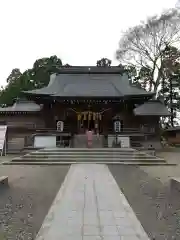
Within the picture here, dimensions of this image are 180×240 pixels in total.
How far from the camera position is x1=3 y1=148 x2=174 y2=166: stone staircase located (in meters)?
15.1

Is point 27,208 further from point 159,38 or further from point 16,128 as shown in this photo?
point 159,38

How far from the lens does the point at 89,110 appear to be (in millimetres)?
23844

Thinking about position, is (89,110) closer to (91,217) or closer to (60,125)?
(60,125)

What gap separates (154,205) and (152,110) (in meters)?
22.5

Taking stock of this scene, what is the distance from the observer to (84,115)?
23.8 meters

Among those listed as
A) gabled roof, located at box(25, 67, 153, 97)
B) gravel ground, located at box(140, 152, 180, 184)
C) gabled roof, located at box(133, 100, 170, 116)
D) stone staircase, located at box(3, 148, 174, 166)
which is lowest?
gravel ground, located at box(140, 152, 180, 184)

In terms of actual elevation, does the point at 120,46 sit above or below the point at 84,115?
Result: above

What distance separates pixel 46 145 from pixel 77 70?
9833 mm

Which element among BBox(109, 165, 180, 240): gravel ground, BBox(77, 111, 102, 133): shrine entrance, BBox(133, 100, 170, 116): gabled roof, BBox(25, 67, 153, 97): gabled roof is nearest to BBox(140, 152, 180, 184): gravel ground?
BBox(109, 165, 180, 240): gravel ground

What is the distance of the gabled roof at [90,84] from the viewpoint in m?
23.5

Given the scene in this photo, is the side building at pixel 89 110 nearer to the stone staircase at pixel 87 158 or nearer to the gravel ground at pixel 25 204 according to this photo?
the stone staircase at pixel 87 158

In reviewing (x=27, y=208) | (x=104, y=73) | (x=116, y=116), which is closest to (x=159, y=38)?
(x=104, y=73)

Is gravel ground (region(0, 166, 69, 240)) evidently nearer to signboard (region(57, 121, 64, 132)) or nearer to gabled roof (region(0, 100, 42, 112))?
signboard (region(57, 121, 64, 132))

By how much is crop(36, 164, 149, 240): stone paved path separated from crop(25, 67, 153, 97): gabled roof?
16081 mm
